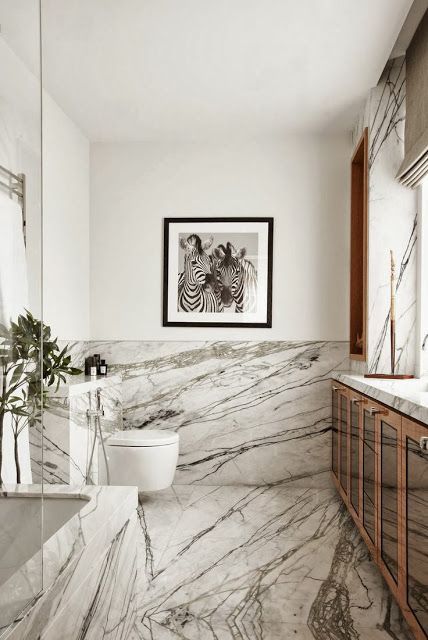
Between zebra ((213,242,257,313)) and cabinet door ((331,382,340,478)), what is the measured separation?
81 centimetres

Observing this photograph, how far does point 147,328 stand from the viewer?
3.99 m

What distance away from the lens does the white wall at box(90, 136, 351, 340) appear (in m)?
3.88

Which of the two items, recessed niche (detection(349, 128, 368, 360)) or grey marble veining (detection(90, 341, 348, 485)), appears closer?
recessed niche (detection(349, 128, 368, 360))

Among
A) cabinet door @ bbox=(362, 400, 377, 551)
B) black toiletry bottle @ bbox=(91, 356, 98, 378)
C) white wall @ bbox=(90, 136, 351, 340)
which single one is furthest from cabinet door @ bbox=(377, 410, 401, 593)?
black toiletry bottle @ bbox=(91, 356, 98, 378)

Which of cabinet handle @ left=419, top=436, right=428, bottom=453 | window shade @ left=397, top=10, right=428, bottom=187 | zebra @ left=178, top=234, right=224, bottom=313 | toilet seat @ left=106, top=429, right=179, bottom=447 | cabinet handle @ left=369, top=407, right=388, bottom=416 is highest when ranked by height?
window shade @ left=397, top=10, right=428, bottom=187

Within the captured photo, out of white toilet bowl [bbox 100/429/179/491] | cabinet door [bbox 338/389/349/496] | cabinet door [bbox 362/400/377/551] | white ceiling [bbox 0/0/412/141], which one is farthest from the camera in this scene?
white toilet bowl [bbox 100/429/179/491]

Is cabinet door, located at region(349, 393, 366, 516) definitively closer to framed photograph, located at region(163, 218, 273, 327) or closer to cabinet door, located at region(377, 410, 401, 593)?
cabinet door, located at region(377, 410, 401, 593)

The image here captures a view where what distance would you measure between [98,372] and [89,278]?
2.30ft

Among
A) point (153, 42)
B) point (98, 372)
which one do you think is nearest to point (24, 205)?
point (153, 42)

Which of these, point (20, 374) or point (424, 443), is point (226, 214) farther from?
point (20, 374)

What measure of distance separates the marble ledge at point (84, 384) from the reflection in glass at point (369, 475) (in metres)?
1.48

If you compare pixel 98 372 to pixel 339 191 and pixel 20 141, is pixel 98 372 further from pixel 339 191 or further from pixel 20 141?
pixel 20 141

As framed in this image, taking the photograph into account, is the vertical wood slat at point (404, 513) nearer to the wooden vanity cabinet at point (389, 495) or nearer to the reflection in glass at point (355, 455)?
the wooden vanity cabinet at point (389, 495)

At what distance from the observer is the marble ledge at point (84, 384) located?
2.85 metres
